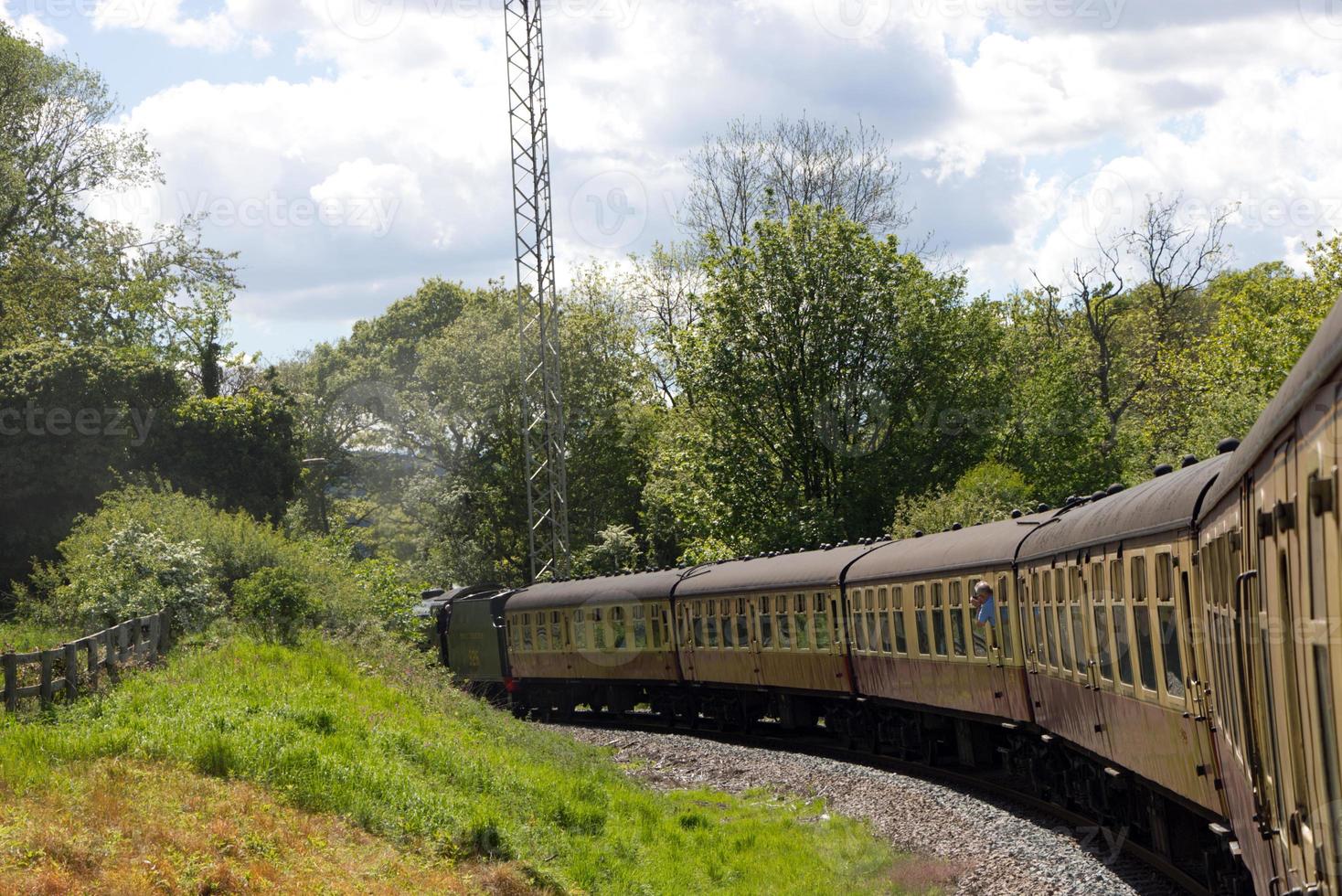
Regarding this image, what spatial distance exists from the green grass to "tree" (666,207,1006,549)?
70.3ft

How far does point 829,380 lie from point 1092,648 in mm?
27709

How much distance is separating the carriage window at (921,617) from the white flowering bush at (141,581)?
1123 centimetres

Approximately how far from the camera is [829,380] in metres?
39.6

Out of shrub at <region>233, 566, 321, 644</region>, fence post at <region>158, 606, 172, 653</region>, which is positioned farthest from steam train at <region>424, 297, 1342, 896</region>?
fence post at <region>158, 606, 172, 653</region>

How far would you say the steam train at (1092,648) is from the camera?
4551mm

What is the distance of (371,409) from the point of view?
76625 millimetres

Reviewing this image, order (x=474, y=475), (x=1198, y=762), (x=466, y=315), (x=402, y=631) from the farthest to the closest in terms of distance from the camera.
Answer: (x=466, y=315), (x=474, y=475), (x=402, y=631), (x=1198, y=762)

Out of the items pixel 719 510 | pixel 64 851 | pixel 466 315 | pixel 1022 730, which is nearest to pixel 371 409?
pixel 466 315

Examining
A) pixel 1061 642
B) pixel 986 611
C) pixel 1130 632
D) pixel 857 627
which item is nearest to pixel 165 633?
pixel 857 627

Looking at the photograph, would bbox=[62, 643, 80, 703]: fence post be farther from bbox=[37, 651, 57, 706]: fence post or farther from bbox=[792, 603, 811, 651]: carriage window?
bbox=[792, 603, 811, 651]: carriage window

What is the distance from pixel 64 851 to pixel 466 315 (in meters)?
54.2

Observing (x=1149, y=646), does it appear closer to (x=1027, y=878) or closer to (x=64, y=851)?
(x=1027, y=878)

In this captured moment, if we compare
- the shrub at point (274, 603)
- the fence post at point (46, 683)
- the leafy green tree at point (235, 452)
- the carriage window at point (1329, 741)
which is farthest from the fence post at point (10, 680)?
the leafy green tree at point (235, 452)

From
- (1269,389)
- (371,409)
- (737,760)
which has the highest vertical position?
(371,409)
